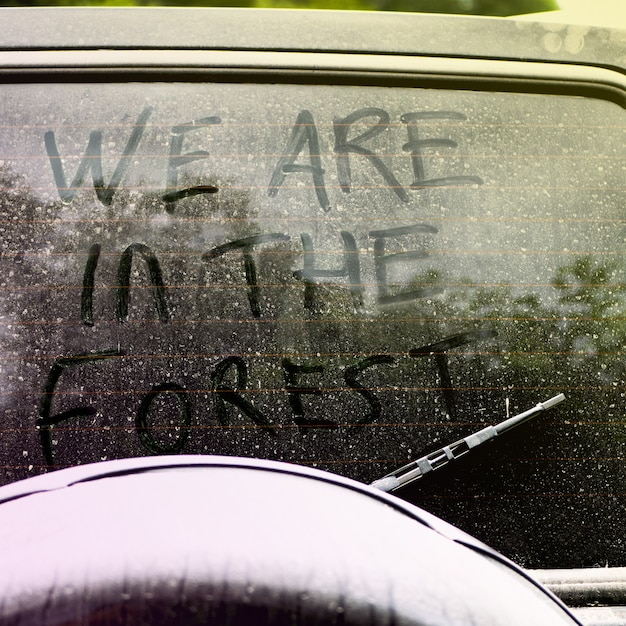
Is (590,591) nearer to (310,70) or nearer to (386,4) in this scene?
(310,70)

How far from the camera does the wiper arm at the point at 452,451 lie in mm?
1300

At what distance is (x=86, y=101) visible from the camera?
133cm

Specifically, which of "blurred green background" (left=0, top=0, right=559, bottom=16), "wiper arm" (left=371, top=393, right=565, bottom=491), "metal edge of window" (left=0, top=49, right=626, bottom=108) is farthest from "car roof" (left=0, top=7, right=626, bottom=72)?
"wiper arm" (left=371, top=393, right=565, bottom=491)

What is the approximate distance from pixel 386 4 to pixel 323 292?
46.1 inches

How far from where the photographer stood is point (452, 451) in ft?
4.28

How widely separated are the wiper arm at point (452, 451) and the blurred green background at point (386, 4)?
1.29 m

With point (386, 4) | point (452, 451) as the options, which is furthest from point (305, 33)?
point (452, 451)

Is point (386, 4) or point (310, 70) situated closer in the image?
point (310, 70)

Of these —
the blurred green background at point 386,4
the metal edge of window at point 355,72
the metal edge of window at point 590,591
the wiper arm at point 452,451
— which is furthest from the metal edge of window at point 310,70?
the metal edge of window at point 590,591

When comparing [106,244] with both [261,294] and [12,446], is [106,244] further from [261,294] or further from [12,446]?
[12,446]

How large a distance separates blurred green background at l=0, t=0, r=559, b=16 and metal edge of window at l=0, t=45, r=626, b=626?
1.87ft

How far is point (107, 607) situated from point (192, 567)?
0.36ft

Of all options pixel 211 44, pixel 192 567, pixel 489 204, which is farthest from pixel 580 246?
pixel 192 567

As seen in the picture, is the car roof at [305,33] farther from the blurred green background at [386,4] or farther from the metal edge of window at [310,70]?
the blurred green background at [386,4]
